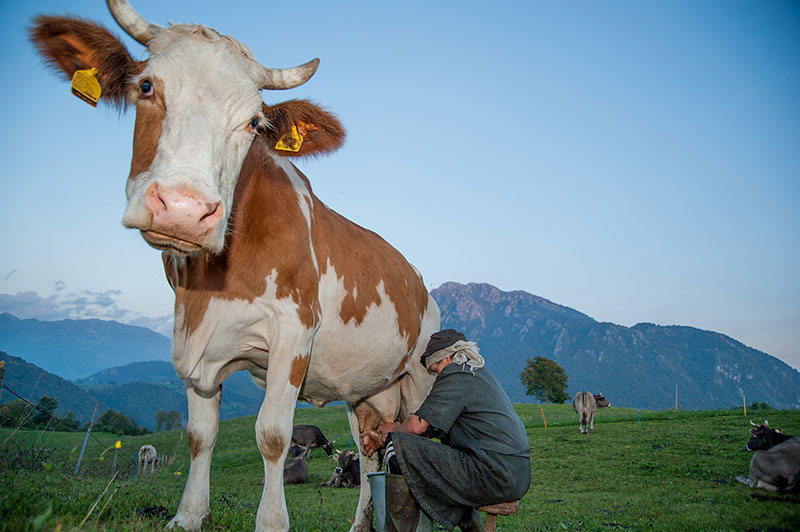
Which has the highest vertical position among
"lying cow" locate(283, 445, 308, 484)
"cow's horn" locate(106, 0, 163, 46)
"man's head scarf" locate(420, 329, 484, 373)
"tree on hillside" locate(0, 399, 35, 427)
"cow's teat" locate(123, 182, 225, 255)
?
"cow's horn" locate(106, 0, 163, 46)

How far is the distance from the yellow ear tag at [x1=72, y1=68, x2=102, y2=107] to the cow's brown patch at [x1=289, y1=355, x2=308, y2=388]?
9.26 feet

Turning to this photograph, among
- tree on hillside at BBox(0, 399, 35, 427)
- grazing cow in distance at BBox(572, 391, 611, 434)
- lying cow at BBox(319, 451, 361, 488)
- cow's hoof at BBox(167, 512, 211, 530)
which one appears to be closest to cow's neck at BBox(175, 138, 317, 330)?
cow's hoof at BBox(167, 512, 211, 530)

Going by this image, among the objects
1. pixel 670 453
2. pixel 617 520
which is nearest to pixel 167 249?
pixel 617 520

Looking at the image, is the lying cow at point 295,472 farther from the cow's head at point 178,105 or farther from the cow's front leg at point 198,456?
the cow's head at point 178,105

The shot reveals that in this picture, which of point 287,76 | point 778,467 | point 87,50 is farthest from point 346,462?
point 87,50

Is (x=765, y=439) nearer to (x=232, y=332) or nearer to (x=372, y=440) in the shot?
(x=372, y=440)

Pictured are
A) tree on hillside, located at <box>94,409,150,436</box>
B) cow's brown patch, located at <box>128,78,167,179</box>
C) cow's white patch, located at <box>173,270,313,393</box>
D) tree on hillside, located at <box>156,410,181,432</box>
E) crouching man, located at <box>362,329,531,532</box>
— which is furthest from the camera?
tree on hillside, located at <box>156,410,181,432</box>

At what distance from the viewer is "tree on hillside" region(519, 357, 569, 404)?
235ft

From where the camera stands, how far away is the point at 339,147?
18.7 ft

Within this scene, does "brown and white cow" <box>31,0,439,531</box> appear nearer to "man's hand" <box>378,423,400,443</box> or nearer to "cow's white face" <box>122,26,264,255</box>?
"cow's white face" <box>122,26,264,255</box>

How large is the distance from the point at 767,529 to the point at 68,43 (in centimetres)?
1029

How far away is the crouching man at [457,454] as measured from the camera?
4125mm

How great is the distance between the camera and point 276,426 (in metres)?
4.39

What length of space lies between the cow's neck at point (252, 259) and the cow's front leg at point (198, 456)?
0.98 m
